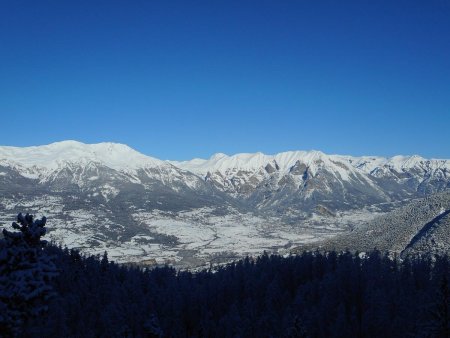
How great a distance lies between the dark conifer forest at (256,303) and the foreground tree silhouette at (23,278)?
27.2 m

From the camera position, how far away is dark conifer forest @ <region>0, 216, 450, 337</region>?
9169 cm

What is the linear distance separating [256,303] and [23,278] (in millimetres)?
104839

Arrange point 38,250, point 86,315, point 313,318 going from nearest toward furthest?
1. point 38,250
2. point 313,318
3. point 86,315

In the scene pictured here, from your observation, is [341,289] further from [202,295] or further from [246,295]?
[202,295]

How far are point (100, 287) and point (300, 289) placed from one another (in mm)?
59422

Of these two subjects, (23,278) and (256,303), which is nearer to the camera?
(23,278)

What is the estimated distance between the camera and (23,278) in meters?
29.4

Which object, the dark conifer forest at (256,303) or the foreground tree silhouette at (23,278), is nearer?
the foreground tree silhouette at (23,278)

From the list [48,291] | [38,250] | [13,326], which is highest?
[38,250]

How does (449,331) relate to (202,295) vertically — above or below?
above

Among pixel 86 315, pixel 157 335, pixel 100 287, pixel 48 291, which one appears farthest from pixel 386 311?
pixel 48 291

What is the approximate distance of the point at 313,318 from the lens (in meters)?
102

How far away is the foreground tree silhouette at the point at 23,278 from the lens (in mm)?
29062

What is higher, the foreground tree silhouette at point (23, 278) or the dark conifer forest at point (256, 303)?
the foreground tree silhouette at point (23, 278)
